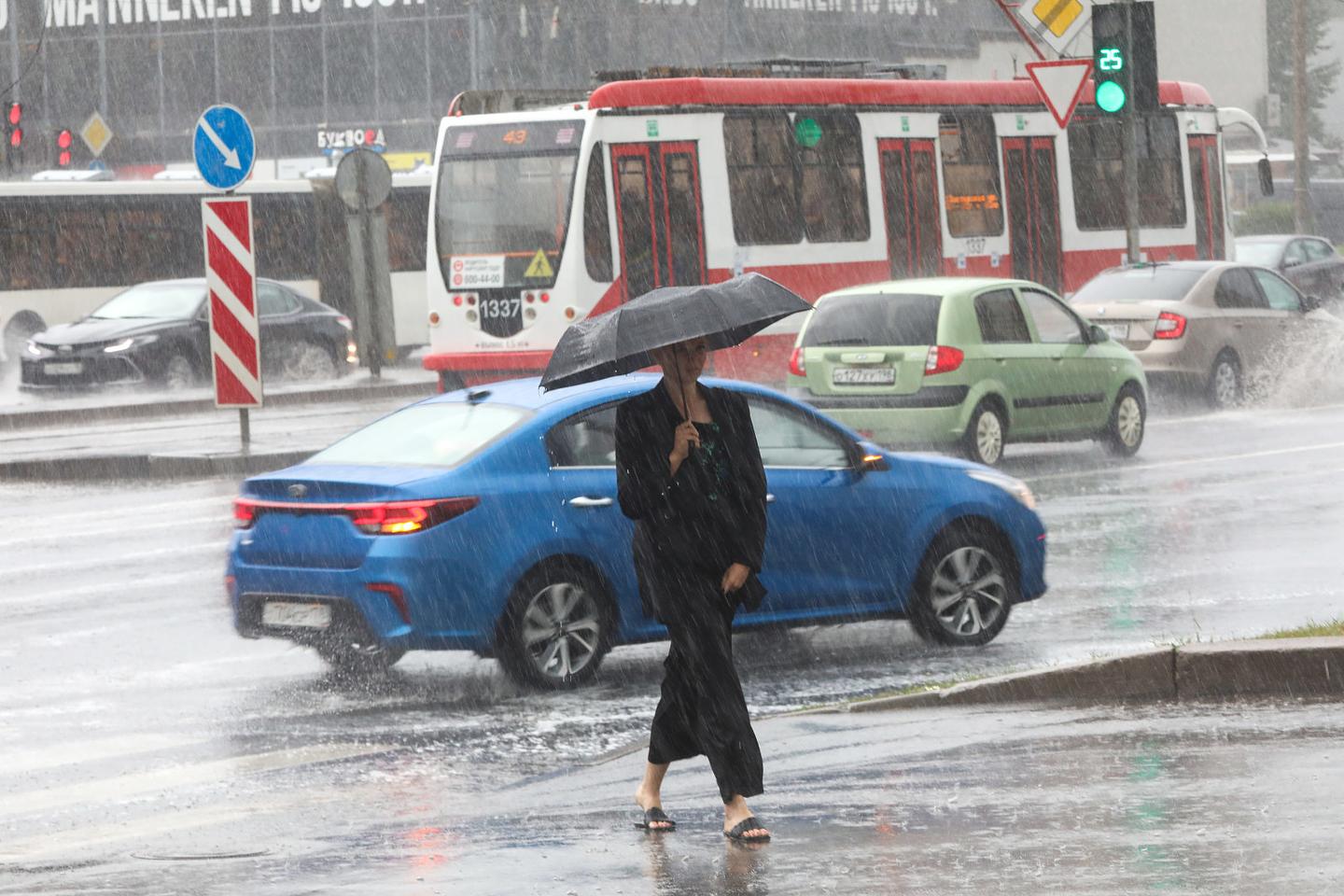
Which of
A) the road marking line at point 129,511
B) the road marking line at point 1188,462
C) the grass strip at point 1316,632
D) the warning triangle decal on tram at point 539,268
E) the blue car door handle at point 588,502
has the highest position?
the warning triangle decal on tram at point 539,268

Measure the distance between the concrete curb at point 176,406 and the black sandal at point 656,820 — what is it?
20067 mm

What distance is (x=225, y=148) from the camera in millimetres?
20359

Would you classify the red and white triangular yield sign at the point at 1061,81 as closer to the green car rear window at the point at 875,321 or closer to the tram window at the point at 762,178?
the tram window at the point at 762,178

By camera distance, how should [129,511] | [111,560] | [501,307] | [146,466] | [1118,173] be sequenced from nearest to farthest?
[111,560], [129,511], [146,466], [501,307], [1118,173]

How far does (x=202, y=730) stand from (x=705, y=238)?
1571 cm

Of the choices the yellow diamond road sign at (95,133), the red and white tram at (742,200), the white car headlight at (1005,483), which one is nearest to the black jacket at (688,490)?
the white car headlight at (1005,483)

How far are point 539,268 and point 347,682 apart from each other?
13624 mm

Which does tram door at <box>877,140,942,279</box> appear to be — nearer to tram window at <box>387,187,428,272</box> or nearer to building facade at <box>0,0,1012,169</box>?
tram window at <box>387,187,428,272</box>

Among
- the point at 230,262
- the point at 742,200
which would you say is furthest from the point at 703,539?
the point at 742,200

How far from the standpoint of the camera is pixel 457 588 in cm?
972

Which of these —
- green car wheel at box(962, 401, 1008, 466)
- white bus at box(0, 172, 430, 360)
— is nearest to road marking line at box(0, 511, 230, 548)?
green car wheel at box(962, 401, 1008, 466)

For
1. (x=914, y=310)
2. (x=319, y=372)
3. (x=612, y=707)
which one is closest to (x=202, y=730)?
(x=612, y=707)

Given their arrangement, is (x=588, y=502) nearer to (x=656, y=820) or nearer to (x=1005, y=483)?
(x=1005, y=483)

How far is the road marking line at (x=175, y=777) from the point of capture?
26.3ft
